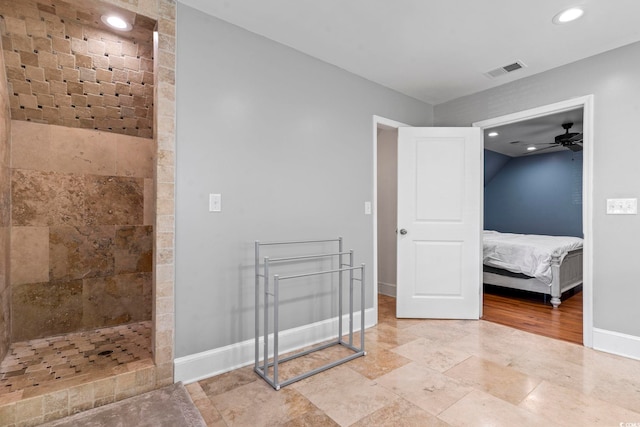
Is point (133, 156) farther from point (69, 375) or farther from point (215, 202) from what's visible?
point (69, 375)

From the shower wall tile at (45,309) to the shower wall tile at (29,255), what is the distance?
0.20 ft

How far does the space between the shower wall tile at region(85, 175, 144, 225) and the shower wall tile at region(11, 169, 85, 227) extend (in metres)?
0.07

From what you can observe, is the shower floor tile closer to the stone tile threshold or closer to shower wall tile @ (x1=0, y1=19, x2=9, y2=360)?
the stone tile threshold

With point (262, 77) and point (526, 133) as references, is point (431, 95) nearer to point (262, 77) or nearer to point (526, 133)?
point (262, 77)

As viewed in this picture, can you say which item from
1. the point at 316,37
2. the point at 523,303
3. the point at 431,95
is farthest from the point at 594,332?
the point at 316,37

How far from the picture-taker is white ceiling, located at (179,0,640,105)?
2090mm

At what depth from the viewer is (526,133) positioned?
530 centimetres

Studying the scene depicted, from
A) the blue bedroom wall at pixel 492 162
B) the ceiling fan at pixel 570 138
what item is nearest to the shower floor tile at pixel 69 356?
the ceiling fan at pixel 570 138

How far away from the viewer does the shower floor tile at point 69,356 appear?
1.83 meters

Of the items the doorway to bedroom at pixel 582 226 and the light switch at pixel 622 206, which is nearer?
the light switch at pixel 622 206

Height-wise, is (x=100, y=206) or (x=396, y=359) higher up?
(x=100, y=206)

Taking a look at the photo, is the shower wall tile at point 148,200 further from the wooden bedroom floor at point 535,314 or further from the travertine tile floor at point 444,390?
the wooden bedroom floor at point 535,314

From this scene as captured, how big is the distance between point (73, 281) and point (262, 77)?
2158 mm

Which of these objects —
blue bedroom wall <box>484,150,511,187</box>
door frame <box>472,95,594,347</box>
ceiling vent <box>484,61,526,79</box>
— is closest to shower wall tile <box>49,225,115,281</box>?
ceiling vent <box>484,61,526,79</box>
